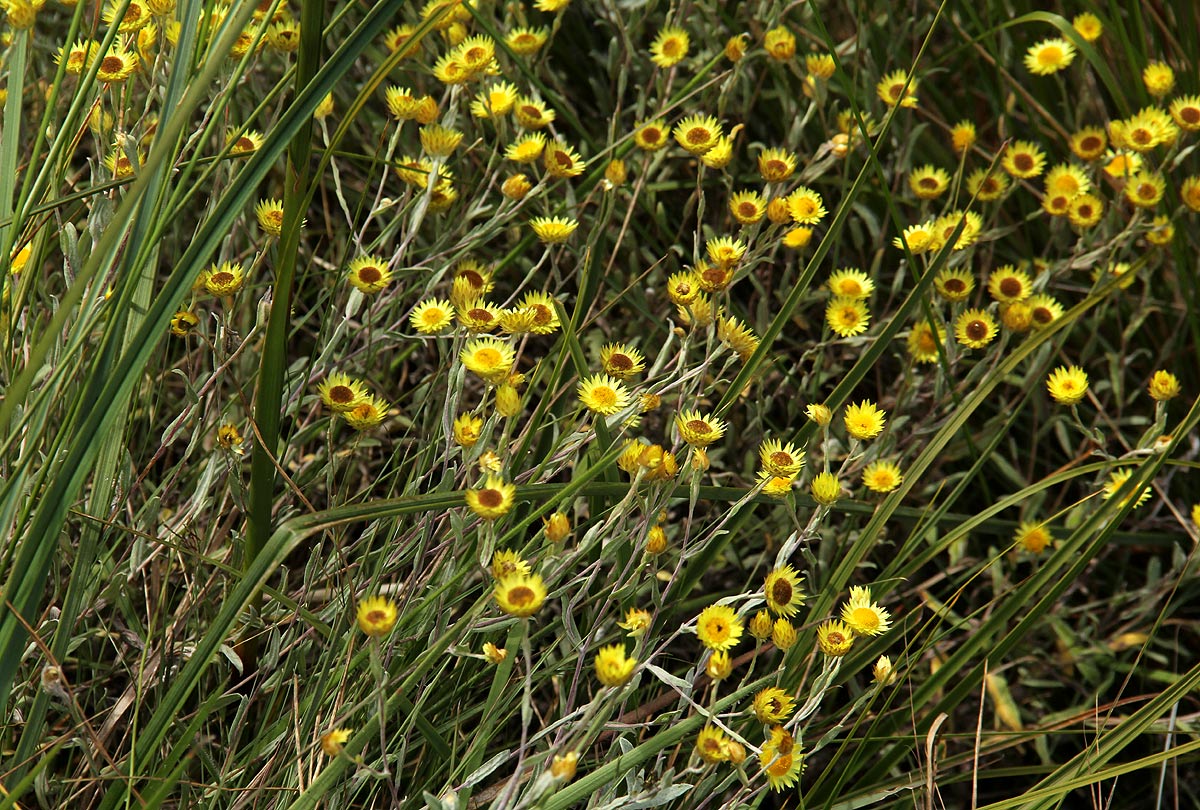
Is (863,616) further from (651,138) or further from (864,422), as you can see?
(651,138)

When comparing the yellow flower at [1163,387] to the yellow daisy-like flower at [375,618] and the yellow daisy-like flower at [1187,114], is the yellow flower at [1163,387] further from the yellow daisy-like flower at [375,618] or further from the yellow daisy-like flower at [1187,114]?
the yellow daisy-like flower at [375,618]

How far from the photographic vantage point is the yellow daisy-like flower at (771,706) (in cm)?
125

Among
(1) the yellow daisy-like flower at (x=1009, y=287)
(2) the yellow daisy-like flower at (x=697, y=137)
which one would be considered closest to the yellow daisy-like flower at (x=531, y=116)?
(2) the yellow daisy-like flower at (x=697, y=137)

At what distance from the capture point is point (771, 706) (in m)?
1.26

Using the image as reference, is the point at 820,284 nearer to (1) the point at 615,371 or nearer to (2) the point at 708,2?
(2) the point at 708,2

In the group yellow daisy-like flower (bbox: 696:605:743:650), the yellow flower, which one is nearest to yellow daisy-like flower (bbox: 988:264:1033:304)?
the yellow flower

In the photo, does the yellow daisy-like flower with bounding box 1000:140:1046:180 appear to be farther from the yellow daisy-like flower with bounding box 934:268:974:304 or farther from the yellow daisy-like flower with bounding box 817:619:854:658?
the yellow daisy-like flower with bounding box 817:619:854:658

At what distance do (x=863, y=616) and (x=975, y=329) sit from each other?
0.61 meters

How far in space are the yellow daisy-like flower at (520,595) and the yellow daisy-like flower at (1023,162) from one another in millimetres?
1243

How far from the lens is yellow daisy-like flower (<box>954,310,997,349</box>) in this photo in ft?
5.80

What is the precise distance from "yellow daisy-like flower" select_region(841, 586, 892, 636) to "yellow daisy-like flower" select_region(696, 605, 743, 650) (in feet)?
0.48

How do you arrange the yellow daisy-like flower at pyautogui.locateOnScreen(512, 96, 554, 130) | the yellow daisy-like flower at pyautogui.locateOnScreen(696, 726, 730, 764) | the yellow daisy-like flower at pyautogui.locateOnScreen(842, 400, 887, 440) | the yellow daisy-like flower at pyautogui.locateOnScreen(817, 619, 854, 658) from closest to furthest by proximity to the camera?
the yellow daisy-like flower at pyautogui.locateOnScreen(696, 726, 730, 764), the yellow daisy-like flower at pyautogui.locateOnScreen(817, 619, 854, 658), the yellow daisy-like flower at pyautogui.locateOnScreen(842, 400, 887, 440), the yellow daisy-like flower at pyautogui.locateOnScreen(512, 96, 554, 130)

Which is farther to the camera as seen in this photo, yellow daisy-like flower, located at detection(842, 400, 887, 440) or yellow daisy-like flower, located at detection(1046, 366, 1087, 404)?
yellow daisy-like flower, located at detection(1046, 366, 1087, 404)

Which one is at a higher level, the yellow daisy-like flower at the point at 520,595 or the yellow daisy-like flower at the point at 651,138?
the yellow daisy-like flower at the point at 651,138
